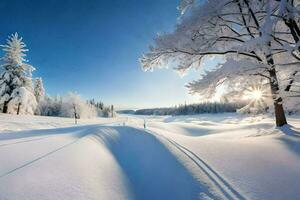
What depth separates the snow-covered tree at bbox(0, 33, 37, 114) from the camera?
2850 centimetres

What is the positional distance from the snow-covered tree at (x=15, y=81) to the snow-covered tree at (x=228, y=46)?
2301cm

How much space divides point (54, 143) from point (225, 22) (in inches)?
335

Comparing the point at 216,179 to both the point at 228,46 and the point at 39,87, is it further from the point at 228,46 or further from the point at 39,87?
the point at 39,87

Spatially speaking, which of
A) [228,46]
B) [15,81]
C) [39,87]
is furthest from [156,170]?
[39,87]

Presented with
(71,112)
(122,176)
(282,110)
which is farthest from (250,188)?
(71,112)

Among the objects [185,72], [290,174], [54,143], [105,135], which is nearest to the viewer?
[290,174]

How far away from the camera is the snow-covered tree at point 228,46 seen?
27.2ft

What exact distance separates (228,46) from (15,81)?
2674cm

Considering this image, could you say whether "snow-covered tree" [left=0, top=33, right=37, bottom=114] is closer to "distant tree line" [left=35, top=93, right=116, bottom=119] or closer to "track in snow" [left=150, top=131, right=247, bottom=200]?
"track in snow" [left=150, top=131, right=247, bottom=200]

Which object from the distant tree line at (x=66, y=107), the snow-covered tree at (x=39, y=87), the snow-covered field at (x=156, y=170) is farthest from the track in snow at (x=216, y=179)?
the distant tree line at (x=66, y=107)

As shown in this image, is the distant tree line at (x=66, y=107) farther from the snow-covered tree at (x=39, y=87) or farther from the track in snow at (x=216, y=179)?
the track in snow at (x=216, y=179)

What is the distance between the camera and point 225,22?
9805 mm

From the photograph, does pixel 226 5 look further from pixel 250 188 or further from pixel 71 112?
pixel 71 112

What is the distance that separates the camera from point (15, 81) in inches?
1132
